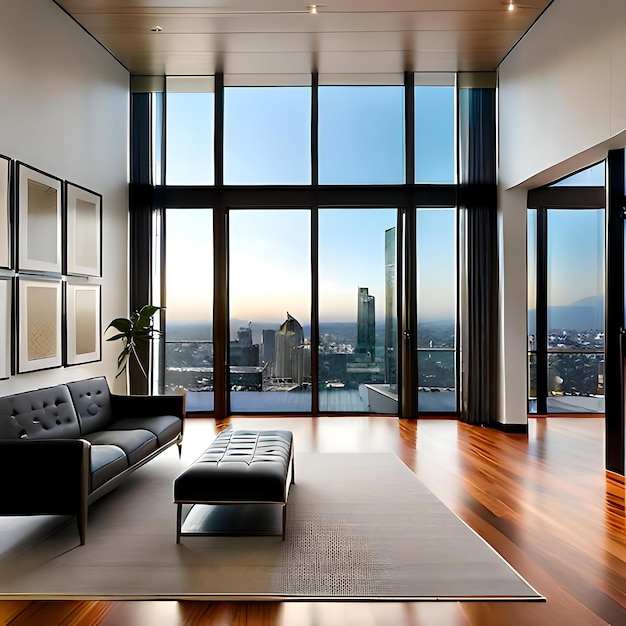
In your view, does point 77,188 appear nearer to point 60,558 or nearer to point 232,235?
point 232,235

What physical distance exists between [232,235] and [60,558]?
16.9 ft

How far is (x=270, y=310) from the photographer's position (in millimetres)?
7762

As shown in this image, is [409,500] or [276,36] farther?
[276,36]

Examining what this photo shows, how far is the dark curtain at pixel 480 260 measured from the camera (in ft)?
23.9

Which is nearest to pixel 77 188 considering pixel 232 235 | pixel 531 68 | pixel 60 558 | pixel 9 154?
pixel 9 154

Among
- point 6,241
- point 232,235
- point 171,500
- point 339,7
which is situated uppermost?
point 339,7

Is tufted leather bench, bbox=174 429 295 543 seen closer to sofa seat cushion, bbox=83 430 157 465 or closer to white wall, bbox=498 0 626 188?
sofa seat cushion, bbox=83 430 157 465

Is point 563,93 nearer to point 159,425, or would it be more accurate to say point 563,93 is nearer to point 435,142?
point 435,142

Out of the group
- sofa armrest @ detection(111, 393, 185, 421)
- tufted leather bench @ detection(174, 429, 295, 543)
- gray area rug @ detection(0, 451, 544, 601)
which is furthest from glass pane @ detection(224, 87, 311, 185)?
tufted leather bench @ detection(174, 429, 295, 543)

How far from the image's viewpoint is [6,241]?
14.9 feet

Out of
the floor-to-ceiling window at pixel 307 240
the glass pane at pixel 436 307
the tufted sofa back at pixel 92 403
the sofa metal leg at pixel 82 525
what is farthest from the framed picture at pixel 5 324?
the glass pane at pixel 436 307

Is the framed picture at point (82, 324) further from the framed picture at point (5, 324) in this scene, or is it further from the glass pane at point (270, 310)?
the glass pane at point (270, 310)

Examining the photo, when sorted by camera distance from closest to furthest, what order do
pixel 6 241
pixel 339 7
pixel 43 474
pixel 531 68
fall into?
1. pixel 43 474
2. pixel 6 241
3. pixel 339 7
4. pixel 531 68

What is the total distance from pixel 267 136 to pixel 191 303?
2396 millimetres
